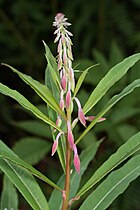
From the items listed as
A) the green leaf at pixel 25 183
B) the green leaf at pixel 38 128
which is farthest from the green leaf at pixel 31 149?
the green leaf at pixel 25 183

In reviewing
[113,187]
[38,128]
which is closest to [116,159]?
[113,187]

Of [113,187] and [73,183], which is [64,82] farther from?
[73,183]

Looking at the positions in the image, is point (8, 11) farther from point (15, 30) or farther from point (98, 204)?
point (98, 204)

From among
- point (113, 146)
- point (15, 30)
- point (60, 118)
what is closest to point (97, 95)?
point (60, 118)

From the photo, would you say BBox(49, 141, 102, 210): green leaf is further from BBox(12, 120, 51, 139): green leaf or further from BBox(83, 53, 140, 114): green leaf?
BBox(12, 120, 51, 139): green leaf

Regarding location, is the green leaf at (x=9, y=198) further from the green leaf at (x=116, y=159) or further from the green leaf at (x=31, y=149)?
the green leaf at (x=31, y=149)

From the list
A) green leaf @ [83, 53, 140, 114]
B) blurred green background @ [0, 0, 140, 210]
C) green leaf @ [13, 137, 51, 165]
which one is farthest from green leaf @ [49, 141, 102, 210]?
blurred green background @ [0, 0, 140, 210]
